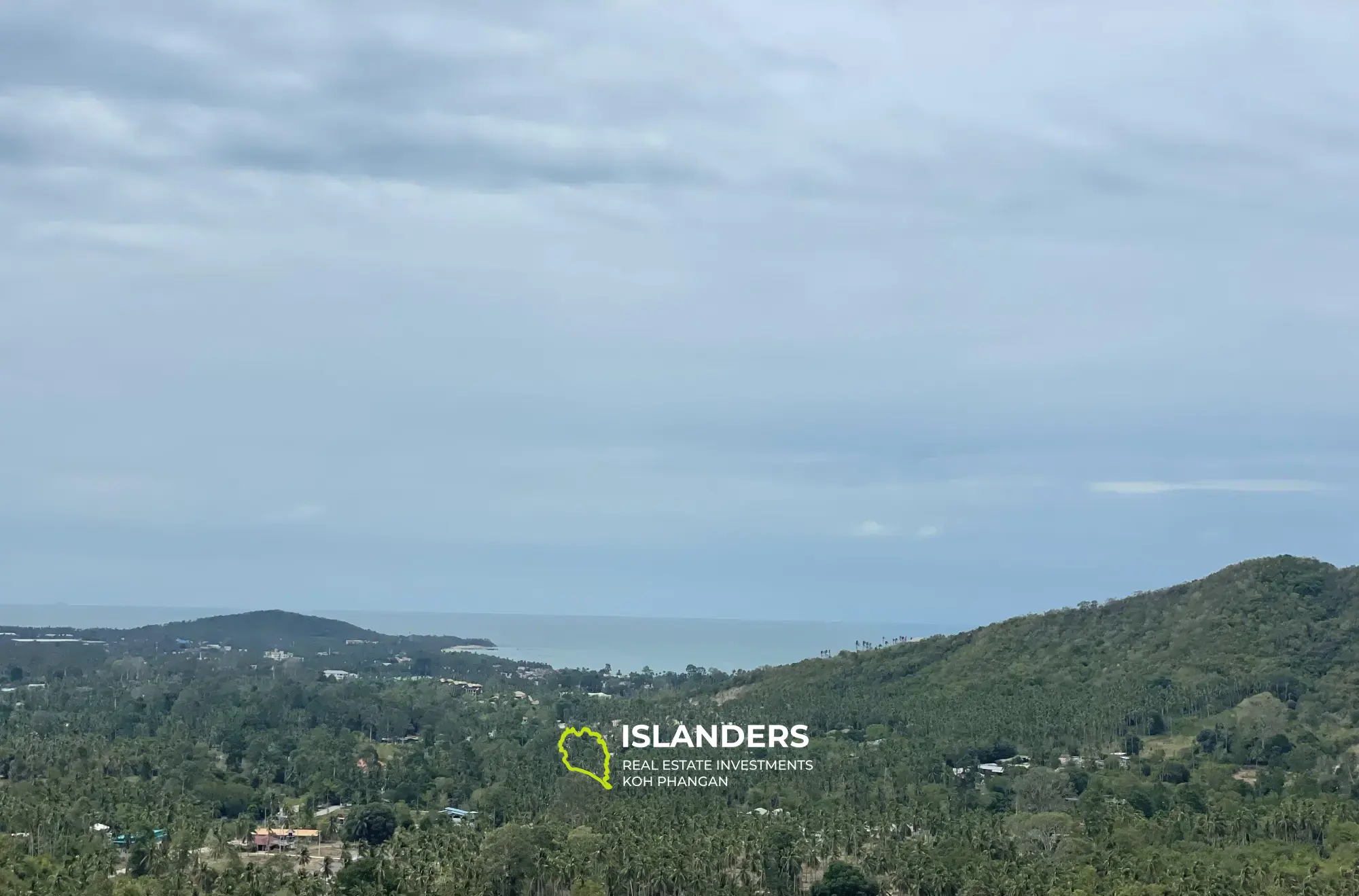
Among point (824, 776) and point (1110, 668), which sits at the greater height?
point (1110, 668)

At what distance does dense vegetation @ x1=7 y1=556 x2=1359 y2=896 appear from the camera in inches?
2579

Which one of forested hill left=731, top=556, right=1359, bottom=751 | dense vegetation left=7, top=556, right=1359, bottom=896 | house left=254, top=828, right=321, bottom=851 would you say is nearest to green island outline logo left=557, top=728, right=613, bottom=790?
dense vegetation left=7, top=556, right=1359, bottom=896

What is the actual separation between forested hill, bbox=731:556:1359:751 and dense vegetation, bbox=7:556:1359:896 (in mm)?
395

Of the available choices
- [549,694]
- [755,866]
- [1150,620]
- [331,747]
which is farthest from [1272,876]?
[549,694]

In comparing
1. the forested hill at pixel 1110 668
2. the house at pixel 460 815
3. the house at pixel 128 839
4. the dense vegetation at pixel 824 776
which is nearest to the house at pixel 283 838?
the dense vegetation at pixel 824 776

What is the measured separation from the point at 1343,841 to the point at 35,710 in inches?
5035

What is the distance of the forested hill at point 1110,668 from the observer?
116 meters

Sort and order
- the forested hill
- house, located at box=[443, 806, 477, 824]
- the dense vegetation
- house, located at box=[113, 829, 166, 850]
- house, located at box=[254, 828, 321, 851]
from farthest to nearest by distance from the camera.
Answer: the forested hill < house, located at box=[443, 806, 477, 824] < house, located at box=[254, 828, 321, 851] < house, located at box=[113, 829, 166, 850] < the dense vegetation

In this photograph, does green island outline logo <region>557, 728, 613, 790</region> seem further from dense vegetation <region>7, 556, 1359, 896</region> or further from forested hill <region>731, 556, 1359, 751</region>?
forested hill <region>731, 556, 1359, 751</region>

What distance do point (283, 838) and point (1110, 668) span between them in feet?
278

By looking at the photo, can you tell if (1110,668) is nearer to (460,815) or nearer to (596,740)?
(596,740)

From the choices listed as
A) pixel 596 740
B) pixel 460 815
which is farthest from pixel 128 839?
pixel 596 740

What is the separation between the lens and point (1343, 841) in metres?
68.8

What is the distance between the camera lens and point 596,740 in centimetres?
11075
